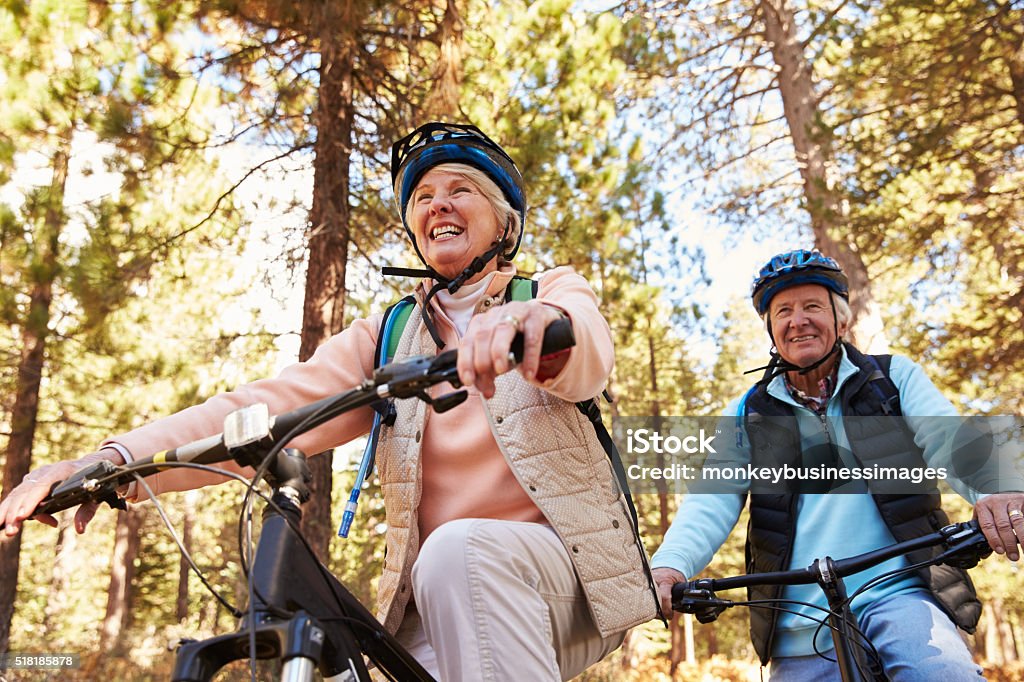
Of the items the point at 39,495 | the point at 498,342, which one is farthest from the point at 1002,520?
the point at 39,495

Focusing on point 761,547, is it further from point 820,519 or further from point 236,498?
point 236,498

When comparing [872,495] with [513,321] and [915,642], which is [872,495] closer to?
Answer: [915,642]

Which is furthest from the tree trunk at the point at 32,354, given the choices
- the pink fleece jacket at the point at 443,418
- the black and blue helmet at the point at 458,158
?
the pink fleece jacket at the point at 443,418

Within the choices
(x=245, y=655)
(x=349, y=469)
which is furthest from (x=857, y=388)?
(x=349, y=469)

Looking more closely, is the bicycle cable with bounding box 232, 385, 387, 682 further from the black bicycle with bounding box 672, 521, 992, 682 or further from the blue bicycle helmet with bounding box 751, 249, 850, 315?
the blue bicycle helmet with bounding box 751, 249, 850, 315

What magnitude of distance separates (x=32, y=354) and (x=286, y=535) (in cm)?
1154

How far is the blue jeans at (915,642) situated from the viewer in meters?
2.90

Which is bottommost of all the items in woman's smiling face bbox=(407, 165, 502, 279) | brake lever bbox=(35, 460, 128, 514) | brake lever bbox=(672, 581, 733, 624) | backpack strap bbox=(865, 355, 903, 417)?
brake lever bbox=(672, 581, 733, 624)

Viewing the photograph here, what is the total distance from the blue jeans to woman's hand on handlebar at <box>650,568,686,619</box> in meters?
0.74

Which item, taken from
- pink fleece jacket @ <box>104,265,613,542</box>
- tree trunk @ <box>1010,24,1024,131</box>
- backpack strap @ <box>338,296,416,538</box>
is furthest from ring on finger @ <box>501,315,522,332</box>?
tree trunk @ <box>1010,24,1024,131</box>

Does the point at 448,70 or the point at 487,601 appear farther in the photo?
the point at 448,70

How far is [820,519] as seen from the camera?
3631 mm

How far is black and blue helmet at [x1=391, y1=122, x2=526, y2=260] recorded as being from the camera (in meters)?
3.04

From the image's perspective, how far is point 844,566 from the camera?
115 inches
